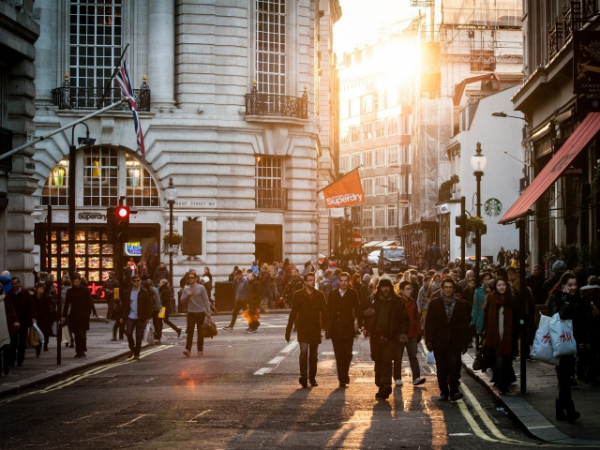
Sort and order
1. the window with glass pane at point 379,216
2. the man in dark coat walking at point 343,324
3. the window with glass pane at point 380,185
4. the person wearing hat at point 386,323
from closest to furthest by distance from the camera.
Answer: the person wearing hat at point 386,323 < the man in dark coat walking at point 343,324 < the window with glass pane at point 380,185 < the window with glass pane at point 379,216

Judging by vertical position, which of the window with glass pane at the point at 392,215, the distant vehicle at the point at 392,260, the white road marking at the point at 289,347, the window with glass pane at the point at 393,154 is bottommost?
the white road marking at the point at 289,347

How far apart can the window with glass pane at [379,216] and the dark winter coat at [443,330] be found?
359ft

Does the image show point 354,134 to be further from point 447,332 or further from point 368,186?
point 447,332

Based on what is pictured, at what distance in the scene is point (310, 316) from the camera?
16516 millimetres

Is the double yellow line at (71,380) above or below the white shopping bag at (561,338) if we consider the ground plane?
below

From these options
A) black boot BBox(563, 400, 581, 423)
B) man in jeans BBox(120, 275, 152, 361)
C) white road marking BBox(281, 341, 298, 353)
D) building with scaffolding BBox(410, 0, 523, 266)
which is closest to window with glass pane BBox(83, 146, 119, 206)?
white road marking BBox(281, 341, 298, 353)

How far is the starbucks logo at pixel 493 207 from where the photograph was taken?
2364 inches

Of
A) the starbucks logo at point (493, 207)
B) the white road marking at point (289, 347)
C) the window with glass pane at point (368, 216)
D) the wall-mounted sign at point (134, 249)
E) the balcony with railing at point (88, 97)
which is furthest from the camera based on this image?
the window with glass pane at point (368, 216)

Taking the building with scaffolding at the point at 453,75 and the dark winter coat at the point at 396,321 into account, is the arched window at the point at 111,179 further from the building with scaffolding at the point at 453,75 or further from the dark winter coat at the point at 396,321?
the dark winter coat at the point at 396,321

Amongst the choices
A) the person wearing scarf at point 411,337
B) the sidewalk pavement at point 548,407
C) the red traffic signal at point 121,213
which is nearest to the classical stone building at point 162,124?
the red traffic signal at point 121,213

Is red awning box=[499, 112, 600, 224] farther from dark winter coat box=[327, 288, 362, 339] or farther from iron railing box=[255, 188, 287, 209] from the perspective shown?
iron railing box=[255, 188, 287, 209]

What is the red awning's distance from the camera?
19828mm

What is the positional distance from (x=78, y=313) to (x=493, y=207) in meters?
41.5

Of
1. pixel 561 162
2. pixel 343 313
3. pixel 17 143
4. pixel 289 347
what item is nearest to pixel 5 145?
pixel 17 143
